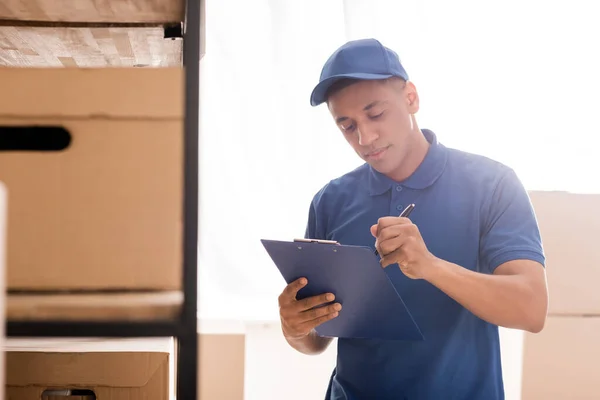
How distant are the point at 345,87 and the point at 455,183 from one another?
0.93 ft

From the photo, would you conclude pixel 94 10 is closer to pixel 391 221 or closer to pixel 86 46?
pixel 86 46

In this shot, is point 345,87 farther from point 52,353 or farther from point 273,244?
point 52,353

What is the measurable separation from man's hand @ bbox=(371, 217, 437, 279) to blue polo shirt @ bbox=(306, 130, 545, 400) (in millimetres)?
168

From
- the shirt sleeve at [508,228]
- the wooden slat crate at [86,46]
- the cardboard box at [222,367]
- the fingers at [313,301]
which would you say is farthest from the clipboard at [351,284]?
the cardboard box at [222,367]

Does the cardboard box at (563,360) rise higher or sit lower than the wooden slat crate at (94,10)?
lower

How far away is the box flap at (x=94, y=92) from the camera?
0.64 meters

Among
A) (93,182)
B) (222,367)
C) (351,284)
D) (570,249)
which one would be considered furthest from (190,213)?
(570,249)

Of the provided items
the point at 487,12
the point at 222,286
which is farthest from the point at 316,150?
the point at 487,12

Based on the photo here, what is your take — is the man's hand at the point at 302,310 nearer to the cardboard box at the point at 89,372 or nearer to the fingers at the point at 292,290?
the fingers at the point at 292,290

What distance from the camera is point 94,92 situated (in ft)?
2.12

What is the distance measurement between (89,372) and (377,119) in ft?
2.36

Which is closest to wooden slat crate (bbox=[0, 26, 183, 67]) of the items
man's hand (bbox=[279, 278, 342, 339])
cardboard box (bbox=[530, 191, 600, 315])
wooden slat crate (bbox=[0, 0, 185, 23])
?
wooden slat crate (bbox=[0, 0, 185, 23])

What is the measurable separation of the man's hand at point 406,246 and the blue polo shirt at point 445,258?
0.55 feet

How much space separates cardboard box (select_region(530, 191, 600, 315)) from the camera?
1.76 metres
